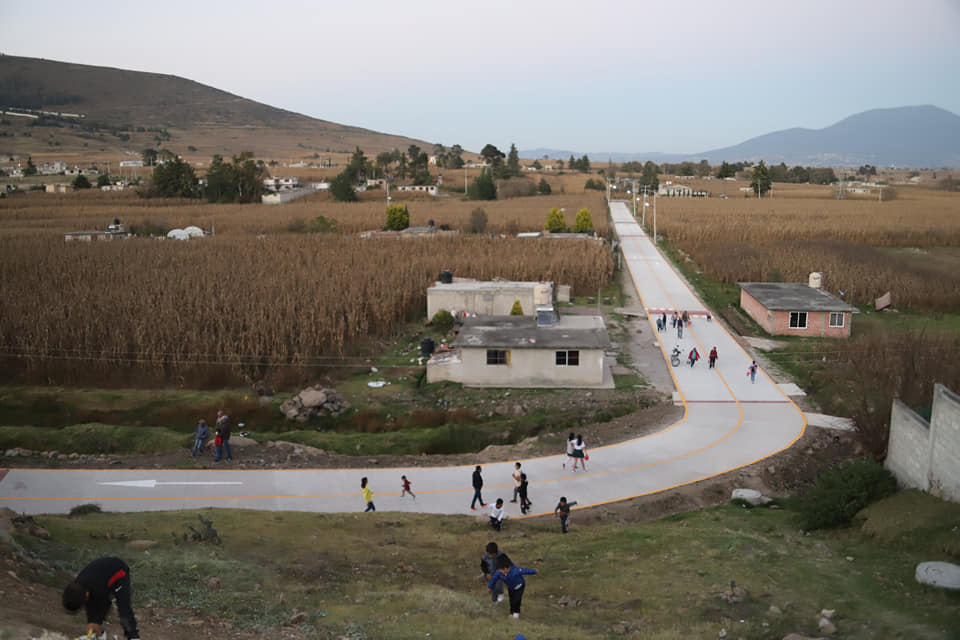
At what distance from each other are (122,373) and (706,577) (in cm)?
2660

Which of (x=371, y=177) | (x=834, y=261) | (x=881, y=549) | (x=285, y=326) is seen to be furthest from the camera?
(x=371, y=177)

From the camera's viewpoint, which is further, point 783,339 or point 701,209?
point 701,209

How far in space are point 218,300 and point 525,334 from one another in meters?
18.3

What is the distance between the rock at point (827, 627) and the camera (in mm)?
10969

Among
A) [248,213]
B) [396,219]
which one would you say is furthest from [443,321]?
[248,213]

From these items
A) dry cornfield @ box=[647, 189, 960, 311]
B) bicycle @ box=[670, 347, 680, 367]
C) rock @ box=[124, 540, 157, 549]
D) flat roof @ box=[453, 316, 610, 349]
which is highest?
dry cornfield @ box=[647, 189, 960, 311]

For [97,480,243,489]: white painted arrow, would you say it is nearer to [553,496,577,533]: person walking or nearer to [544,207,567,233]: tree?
[553,496,577,533]: person walking

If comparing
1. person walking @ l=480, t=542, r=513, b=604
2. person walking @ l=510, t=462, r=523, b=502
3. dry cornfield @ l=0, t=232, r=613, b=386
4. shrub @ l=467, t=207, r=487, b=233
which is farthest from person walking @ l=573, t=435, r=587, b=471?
shrub @ l=467, t=207, r=487, b=233

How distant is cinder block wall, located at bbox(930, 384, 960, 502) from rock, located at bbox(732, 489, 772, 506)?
3851mm

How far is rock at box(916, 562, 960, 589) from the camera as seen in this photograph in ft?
39.1

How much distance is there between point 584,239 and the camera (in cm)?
6619

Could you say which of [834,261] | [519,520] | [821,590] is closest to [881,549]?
[821,590]

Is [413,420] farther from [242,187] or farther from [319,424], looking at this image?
[242,187]

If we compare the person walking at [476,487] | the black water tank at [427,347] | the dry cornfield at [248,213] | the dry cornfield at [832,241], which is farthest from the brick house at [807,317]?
the dry cornfield at [248,213]
